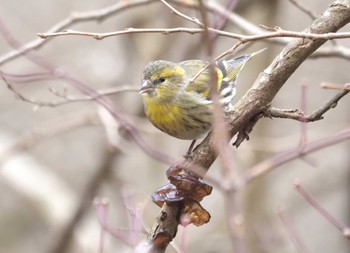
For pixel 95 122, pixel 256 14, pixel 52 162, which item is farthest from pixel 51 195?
pixel 52 162

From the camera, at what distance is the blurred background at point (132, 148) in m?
4.75

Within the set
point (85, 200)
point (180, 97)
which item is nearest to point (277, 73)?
point (180, 97)

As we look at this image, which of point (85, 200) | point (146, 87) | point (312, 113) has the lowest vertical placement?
point (85, 200)

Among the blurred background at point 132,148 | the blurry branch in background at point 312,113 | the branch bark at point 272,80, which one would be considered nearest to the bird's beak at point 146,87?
the blurred background at point 132,148

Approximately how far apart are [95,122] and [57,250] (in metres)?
1.10

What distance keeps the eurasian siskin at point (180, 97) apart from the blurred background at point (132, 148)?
47 cm

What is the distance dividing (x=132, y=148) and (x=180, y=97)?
7.96 ft

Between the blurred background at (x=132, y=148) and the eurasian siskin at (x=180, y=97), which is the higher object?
the eurasian siskin at (x=180, y=97)

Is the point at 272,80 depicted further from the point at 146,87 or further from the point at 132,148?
the point at 132,148

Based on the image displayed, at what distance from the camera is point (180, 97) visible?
313 centimetres

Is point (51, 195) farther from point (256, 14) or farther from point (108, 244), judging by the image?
point (256, 14)

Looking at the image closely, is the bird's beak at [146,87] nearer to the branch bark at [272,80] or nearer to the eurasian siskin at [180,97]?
the eurasian siskin at [180,97]

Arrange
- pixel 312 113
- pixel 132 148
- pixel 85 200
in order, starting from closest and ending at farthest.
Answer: pixel 312 113, pixel 85 200, pixel 132 148

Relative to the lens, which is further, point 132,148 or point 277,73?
point 132,148
